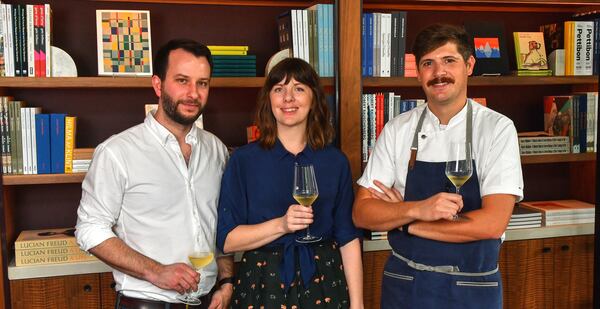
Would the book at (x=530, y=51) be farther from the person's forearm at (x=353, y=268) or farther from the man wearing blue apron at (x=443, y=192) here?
the person's forearm at (x=353, y=268)

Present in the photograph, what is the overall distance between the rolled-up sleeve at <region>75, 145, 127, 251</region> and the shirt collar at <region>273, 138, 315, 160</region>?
507mm

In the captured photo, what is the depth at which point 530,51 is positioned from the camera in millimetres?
3496

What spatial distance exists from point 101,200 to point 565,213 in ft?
8.07

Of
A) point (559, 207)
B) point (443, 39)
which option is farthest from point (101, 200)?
point (559, 207)

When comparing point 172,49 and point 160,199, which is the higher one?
point 172,49

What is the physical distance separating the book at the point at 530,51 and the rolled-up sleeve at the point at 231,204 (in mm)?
1943

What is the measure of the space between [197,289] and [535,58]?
229 centimetres

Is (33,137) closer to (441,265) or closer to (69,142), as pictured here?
(69,142)

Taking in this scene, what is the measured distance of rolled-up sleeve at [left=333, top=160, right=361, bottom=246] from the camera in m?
2.25

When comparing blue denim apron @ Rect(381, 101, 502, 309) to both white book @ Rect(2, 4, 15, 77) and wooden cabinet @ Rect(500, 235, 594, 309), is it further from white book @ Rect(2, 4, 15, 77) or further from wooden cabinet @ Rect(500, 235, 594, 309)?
white book @ Rect(2, 4, 15, 77)

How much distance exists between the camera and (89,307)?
9.43 ft

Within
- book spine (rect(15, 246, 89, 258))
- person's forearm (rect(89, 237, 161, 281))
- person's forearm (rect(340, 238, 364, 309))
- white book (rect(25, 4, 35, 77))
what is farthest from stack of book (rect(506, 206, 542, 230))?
white book (rect(25, 4, 35, 77))

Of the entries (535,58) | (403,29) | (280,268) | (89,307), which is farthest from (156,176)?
(535,58)

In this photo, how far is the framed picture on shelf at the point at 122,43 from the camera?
2912mm
